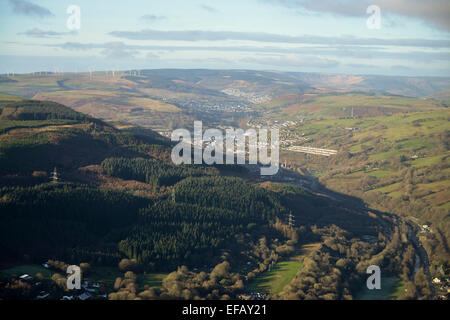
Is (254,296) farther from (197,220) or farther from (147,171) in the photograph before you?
(147,171)

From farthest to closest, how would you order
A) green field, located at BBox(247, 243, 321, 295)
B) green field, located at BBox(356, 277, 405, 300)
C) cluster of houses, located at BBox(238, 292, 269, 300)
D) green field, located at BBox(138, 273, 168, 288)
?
green field, located at BBox(247, 243, 321, 295) → green field, located at BBox(356, 277, 405, 300) → green field, located at BBox(138, 273, 168, 288) → cluster of houses, located at BBox(238, 292, 269, 300)

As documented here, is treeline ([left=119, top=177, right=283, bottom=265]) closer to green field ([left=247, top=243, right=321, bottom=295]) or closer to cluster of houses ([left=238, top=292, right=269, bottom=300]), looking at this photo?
green field ([left=247, top=243, right=321, bottom=295])

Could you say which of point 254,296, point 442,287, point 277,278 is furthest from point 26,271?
point 442,287

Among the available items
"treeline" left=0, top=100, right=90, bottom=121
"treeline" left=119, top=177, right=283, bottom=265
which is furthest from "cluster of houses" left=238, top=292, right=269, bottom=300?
"treeline" left=0, top=100, right=90, bottom=121

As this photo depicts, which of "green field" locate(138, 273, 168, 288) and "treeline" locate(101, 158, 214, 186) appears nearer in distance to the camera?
"green field" locate(138, 273, 168, 288)

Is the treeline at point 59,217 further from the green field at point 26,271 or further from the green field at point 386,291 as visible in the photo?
the green field at point 386,291

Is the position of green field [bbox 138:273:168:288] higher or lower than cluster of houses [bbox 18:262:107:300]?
lower

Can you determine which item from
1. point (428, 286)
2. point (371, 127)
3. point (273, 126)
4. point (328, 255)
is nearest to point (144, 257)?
point (328, 255)

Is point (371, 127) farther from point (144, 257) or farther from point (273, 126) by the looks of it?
point (144, 257)

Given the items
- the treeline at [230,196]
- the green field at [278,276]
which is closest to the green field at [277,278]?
the green field at [278,276]
